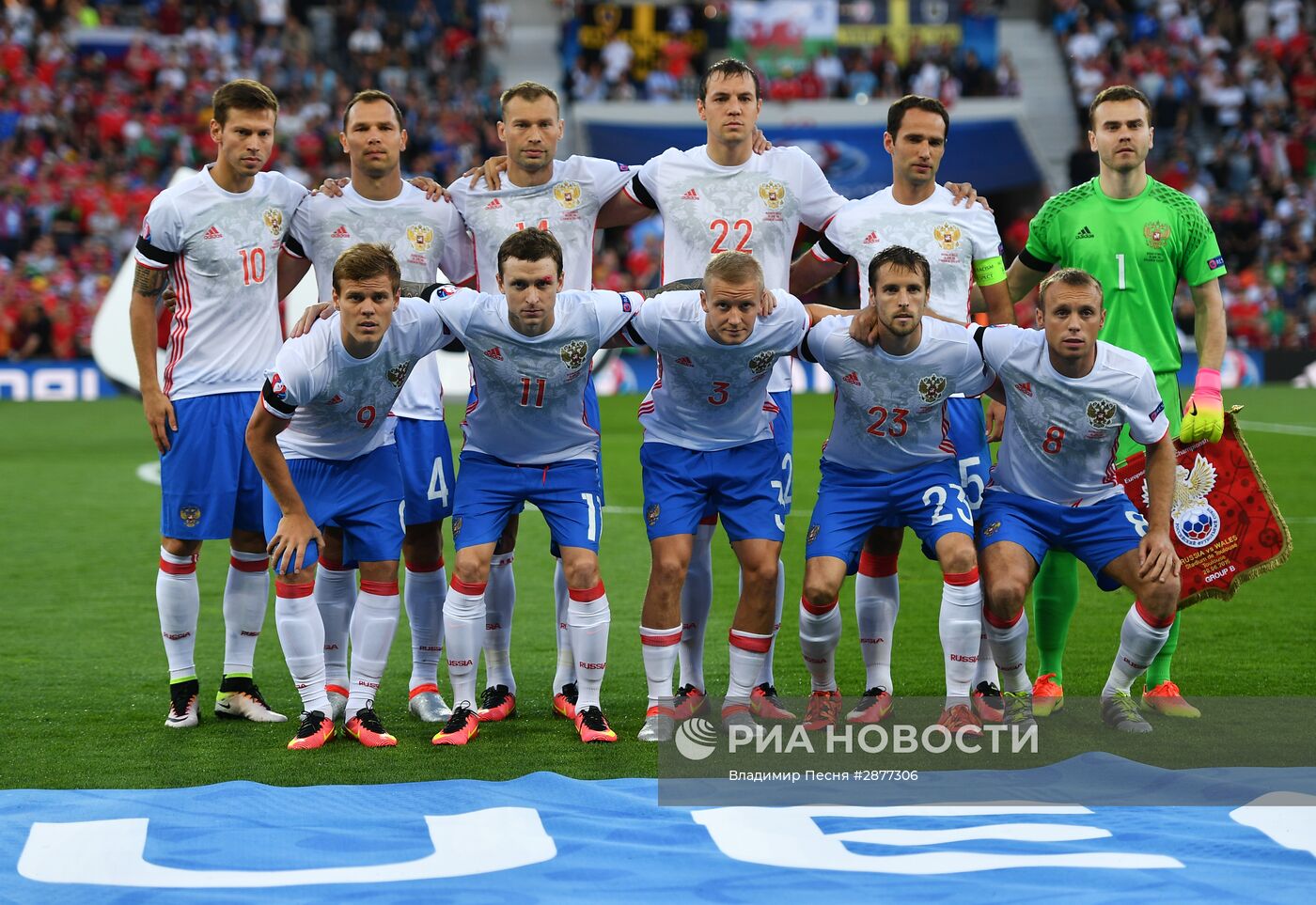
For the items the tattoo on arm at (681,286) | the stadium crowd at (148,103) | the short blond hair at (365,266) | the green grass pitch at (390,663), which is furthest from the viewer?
the stadium crowd at (148,103)

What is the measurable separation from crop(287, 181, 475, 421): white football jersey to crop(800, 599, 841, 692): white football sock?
1.62m

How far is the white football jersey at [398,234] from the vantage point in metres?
6.16

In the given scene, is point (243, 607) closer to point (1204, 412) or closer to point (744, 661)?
point (744, 661)

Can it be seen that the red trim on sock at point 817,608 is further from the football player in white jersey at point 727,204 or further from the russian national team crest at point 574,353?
the russian national team crest at point 574,353

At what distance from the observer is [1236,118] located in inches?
1184

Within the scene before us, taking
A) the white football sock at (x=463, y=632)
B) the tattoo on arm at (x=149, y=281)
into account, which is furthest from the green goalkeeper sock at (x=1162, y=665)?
the tattoo on arm at (x=149, y=281)

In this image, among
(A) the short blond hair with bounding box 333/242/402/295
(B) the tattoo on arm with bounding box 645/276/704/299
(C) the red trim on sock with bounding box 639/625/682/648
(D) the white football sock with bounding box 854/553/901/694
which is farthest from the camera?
(D) the white football sock with bounding box 854/553/901/694

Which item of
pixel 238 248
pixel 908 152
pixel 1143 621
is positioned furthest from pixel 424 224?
pixel 1143 621

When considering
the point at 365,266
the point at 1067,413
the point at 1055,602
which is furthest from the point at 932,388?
the point at 365,266

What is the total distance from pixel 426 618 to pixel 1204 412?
2.98m

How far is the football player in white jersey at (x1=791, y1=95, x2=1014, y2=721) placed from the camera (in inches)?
234

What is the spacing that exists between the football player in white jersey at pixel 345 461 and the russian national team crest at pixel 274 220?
602 millimetres

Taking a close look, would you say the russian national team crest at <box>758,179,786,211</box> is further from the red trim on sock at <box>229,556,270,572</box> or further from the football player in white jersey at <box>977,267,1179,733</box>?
the red trim on sock at <box>229,556,270,572</box>

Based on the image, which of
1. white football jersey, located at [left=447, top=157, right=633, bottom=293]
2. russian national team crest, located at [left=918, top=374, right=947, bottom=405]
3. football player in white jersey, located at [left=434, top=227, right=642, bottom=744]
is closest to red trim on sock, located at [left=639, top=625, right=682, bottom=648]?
football player in white jersey, located at [left=434, top=227, right=642, bottom=744]
